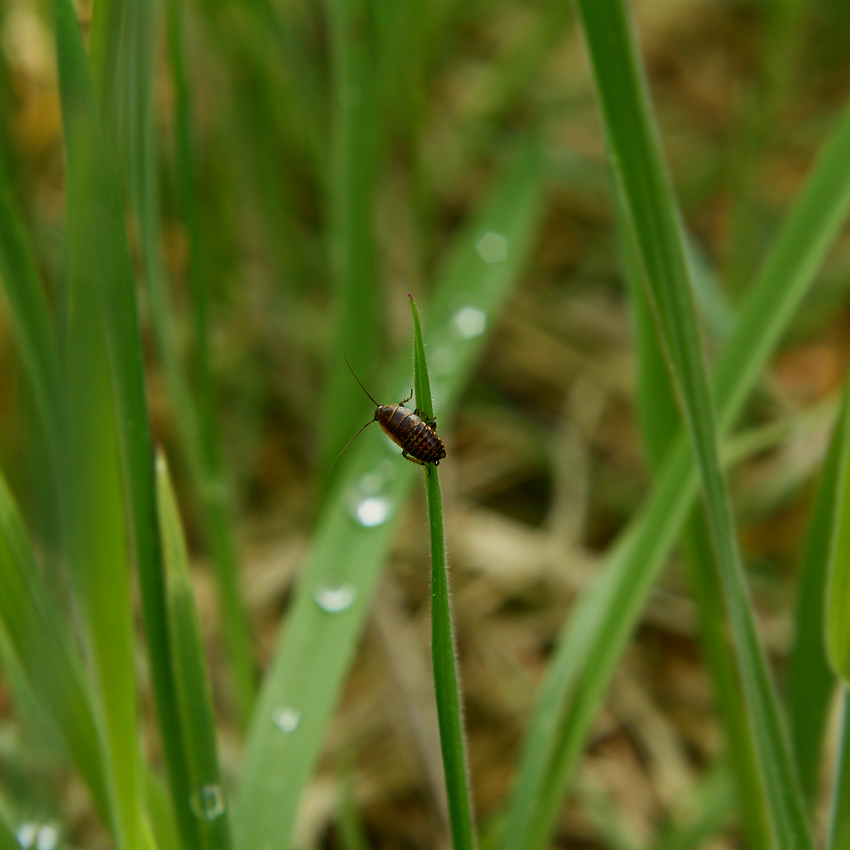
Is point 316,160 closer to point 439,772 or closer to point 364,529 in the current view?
point 364,529

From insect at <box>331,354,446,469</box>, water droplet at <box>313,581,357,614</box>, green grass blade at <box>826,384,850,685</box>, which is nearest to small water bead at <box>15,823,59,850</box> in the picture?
water droplet at <box>313,581,357,614</box>

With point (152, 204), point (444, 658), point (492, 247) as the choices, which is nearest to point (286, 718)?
point (444, 658)

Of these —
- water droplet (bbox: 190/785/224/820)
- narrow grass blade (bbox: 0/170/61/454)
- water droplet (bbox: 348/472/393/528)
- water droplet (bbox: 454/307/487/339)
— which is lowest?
water droplet (bbox: 190/785/224/820)

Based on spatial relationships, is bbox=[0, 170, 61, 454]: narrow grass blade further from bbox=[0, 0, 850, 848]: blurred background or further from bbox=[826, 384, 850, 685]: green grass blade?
bbox=[826, 384, 850, 685]: green grass blade

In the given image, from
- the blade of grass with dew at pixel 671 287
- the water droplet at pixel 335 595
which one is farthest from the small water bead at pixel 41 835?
the blade of grass with dew at pixel 671 287

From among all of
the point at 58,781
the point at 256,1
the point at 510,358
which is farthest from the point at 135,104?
the point at 510,358

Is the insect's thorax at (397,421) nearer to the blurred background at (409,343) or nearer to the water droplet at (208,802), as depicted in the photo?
the blurred background at (409,343)
